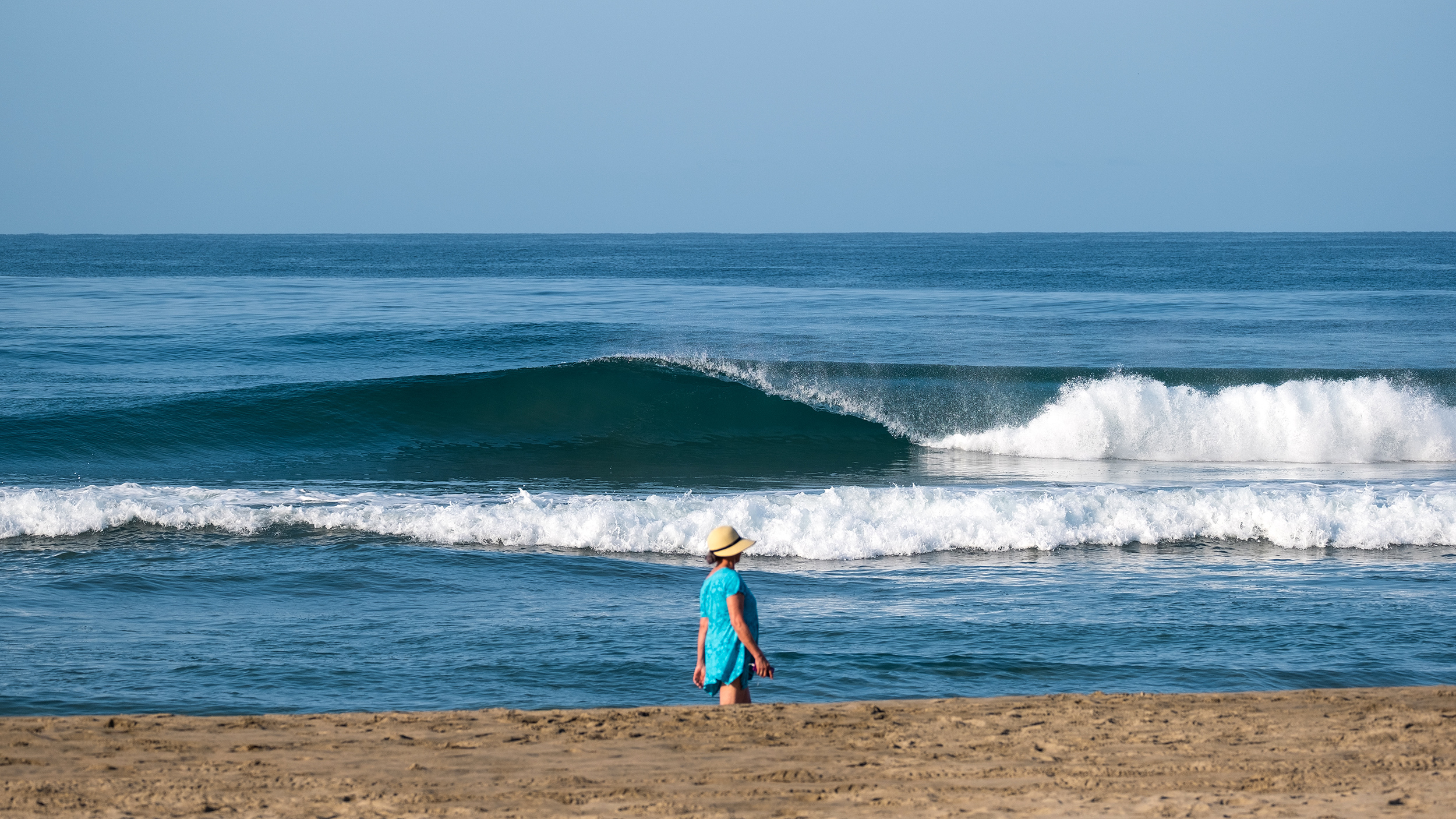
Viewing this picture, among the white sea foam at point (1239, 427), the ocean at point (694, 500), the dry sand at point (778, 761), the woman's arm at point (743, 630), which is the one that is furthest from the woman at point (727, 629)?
the white sea foam at point (1239, 427)

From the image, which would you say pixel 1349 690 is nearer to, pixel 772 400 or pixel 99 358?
pixel 772 400

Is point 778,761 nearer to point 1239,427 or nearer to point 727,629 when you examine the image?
point 727,629

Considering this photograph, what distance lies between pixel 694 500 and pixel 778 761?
711cm

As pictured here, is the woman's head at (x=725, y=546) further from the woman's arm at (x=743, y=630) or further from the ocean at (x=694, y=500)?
the ocean at (x=694, y=500)

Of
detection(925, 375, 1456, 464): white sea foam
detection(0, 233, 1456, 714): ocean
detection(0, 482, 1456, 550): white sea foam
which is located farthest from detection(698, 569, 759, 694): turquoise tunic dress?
detection(925, 375, 1456, 464): white sea foam

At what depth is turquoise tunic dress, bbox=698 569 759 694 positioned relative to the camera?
5.44 m

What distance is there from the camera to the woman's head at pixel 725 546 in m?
5.43

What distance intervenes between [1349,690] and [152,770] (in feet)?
19.2

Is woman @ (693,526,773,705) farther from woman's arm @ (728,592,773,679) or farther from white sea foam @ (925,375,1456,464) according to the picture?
white sea foam @ (925,375,1456,464)

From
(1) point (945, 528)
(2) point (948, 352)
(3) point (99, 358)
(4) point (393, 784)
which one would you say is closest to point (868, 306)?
(2) point (948, 352)

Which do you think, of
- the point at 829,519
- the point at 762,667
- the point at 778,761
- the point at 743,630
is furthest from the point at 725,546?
the point at 829,519

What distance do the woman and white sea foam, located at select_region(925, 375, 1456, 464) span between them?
1247cm

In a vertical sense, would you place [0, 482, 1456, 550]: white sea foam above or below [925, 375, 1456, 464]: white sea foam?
below

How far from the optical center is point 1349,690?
243 inches
